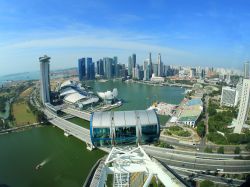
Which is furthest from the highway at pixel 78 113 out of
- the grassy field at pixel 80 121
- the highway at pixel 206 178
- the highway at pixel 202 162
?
the highway at pixel 206 178

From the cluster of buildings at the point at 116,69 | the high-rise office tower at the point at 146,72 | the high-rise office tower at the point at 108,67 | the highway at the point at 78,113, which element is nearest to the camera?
the highway at the point at 78,113

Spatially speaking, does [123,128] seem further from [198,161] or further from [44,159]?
[44,159]

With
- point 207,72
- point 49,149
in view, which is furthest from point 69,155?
point 207,72

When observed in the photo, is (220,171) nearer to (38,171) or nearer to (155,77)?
(38,171)

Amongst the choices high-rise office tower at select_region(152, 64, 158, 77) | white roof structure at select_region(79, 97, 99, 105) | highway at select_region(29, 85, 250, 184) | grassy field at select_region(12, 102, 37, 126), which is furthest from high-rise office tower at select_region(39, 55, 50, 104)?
high-rise office tower at select_region(152, 64, 158, 77)

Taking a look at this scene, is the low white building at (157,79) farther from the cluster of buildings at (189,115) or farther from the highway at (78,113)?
the highway at (78,113)

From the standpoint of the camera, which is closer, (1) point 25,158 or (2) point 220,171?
(2) point 220,171
